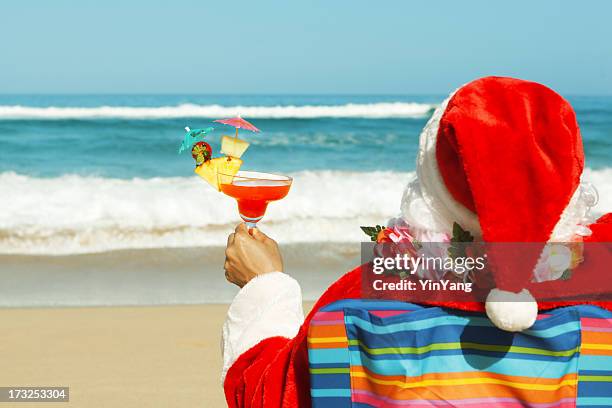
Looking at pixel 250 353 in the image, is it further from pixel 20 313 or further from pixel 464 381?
pixel 20 313

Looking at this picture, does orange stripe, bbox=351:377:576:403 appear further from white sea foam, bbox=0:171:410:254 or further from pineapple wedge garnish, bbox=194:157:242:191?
white sea foam, bbox=0:171:410:254

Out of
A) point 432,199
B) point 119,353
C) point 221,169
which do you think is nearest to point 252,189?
point 221,169

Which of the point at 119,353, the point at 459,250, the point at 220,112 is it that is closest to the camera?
the point at 459,250

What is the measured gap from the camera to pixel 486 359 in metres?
1.41

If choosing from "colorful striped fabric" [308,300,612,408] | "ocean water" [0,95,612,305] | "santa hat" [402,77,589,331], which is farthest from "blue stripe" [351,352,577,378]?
"ocean water" [0,95,612,305]

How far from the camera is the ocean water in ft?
25.6

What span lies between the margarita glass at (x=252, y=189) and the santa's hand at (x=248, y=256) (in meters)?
0.24

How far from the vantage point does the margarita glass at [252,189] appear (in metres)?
2.06

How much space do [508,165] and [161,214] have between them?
773cm

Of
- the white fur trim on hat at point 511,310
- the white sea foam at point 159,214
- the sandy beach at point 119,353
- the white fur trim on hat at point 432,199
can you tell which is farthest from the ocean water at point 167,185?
the white fur trim on hat at point 511,310

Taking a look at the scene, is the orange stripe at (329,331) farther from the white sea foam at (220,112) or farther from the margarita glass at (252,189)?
the white sea foam at (220,112)

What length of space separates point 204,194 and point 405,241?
8.07m

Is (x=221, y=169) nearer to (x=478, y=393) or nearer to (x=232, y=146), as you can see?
(x=232, y=146)

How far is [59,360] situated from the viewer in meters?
4.44
